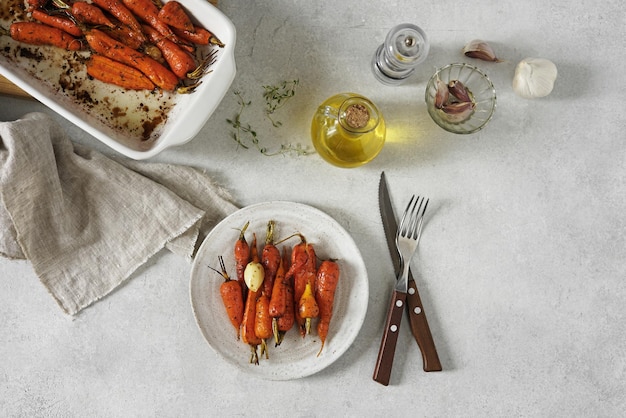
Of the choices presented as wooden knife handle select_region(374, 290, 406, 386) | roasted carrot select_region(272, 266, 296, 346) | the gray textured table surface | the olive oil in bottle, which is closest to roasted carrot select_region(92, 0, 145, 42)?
the gray textured table surface

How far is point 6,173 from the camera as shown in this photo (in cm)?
113

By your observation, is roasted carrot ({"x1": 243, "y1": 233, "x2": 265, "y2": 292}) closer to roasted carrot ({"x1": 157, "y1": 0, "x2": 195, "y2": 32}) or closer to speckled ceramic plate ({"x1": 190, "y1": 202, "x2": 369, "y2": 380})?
speckled ceramic plate ({"x1": 190, "y1": 202, "x2": 369, "y2": 380})

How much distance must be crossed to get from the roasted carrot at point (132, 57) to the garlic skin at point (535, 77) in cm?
77

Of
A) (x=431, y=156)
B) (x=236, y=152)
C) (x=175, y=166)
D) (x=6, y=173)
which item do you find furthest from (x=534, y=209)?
(x=6, y=173)

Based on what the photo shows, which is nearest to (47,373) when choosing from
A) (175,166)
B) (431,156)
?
(175,166)

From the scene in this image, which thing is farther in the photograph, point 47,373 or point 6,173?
point 47,373

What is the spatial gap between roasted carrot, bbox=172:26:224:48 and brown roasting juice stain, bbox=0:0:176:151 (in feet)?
0.43

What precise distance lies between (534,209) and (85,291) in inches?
41.8

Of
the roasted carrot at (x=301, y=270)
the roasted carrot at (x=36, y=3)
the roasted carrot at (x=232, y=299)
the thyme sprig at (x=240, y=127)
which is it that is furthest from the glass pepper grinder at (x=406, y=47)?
the roasted carrot at (x=36, y=3)

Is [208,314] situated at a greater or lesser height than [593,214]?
lesser

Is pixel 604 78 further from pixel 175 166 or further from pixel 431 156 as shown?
pixel 175 166

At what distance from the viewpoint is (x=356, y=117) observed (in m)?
1.13

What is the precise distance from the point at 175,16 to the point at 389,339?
840 millimetres

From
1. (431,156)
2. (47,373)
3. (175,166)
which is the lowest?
(47,373)
